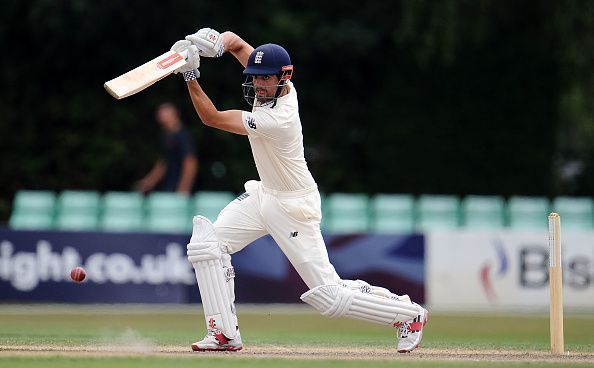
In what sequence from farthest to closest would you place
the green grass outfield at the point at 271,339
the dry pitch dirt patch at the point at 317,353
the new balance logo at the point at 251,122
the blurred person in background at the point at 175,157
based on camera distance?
1. the blurred person in background at the point at 175,157
2. the dry pitch dirt patch at the point at 317,353
3. the new balance logo at the point at 251,122
4. the green grass outfield at the point at 271,339

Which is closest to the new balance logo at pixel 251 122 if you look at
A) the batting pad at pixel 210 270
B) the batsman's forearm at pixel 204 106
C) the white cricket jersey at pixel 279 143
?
the white cricket jersey at pixel 279 143

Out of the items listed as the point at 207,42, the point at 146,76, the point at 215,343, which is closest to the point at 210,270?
the point at 215,343

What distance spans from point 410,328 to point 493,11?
9.80 m

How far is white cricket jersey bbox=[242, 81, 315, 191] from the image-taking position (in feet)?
21.6

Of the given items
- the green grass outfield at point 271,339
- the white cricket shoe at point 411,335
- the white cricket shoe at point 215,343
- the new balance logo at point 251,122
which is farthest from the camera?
the white cricket shoe at point 411,335

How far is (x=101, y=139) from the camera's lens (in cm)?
1648

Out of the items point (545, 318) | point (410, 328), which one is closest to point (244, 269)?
point (545, 318)

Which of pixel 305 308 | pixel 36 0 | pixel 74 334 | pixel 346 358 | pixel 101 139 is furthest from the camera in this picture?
pixel 101 139

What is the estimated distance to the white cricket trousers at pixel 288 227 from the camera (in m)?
6.71

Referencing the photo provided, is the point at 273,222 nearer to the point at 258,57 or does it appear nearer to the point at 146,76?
the point at 258,57

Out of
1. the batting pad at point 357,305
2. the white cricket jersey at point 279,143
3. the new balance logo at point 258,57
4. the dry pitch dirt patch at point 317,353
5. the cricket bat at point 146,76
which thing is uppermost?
the new balance logo at point 258,57

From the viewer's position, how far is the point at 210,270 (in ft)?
22.2

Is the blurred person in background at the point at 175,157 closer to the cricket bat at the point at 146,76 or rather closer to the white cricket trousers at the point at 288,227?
the white cricket trousers at the point at 288,227

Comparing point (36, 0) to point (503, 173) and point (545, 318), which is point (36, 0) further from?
point (545, 318)
